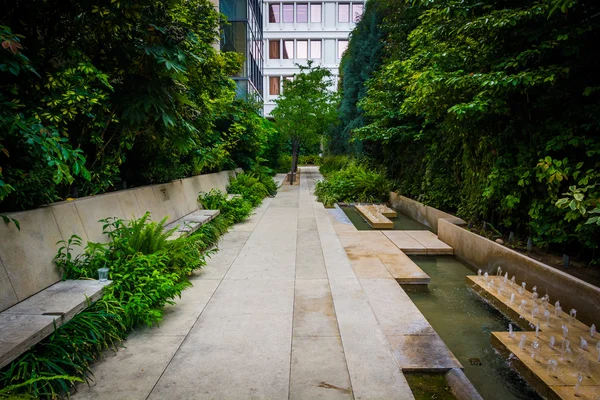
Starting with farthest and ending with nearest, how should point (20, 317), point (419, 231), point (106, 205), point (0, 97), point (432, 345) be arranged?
point (419, 231) < point (106, 205) < point (432, 345) < point (0, 97) < point (20, 317)

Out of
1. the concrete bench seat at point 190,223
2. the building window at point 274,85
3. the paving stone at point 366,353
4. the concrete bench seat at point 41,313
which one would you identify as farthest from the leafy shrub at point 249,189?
the building window at point 274,85

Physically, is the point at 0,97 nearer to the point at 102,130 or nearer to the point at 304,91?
the point at 102,130

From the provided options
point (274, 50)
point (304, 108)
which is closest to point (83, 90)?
point (304, 108)

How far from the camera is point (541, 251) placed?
16.9 ft

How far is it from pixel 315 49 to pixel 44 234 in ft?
140

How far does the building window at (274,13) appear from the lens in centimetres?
4141

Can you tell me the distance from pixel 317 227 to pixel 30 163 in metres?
5.80

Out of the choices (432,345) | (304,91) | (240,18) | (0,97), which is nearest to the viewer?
(0,97)

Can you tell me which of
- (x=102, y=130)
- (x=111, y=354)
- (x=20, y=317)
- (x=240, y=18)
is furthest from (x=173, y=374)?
(x=240, y=18)

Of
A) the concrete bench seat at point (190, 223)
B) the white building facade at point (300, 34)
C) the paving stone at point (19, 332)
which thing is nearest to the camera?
the paving stone at point (19, 332)

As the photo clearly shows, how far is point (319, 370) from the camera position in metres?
2.88

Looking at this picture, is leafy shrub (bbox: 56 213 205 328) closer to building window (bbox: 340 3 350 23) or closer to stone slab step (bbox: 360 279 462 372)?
stone slab step (bbox: 360 279 462 372)

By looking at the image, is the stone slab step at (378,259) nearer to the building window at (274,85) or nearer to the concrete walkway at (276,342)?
the concrete walkway at (276,342)

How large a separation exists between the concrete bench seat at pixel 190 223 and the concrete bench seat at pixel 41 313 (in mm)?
2065
